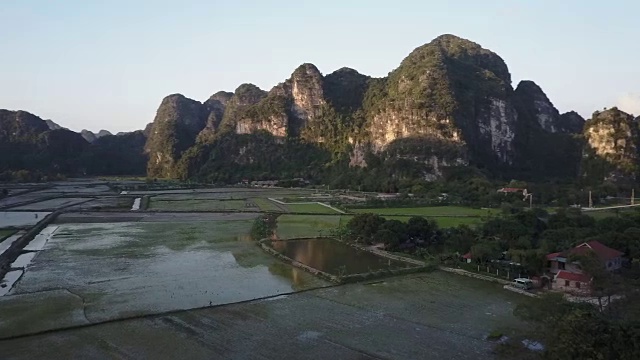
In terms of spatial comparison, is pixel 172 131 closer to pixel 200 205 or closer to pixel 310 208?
pixel 200 205

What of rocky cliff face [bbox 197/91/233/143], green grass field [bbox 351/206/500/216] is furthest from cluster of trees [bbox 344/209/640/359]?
rocky cliff face [bbox 197/91/233/143]

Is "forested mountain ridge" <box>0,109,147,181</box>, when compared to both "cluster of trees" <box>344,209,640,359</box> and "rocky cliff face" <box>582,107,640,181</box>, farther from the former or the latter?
"rocky cliff face" <box>582,107,640,181</box>

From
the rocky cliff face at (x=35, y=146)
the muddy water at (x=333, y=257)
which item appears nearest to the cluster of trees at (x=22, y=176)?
the rocky cliff face at (x=35, y=146)

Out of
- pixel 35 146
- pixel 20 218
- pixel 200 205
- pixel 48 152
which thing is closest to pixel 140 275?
pixel 20 218

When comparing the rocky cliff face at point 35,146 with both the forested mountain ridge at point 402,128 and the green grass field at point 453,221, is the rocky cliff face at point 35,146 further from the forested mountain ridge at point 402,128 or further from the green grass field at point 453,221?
the green grass field at point 453,221

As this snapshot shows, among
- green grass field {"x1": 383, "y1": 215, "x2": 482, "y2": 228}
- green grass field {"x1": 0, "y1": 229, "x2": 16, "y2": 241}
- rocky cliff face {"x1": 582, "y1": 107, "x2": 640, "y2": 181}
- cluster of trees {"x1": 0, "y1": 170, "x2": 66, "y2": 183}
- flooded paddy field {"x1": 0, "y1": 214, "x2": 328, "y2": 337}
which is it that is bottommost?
flooded paddy field {"x1": 0, "y1": 214, "x2": 328, "y2": 337}
